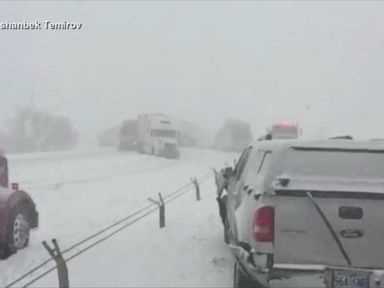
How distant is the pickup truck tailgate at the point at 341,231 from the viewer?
5.44m

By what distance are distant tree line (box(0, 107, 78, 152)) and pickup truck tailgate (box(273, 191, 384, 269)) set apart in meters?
102

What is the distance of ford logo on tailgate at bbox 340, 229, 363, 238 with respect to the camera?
5453 mm

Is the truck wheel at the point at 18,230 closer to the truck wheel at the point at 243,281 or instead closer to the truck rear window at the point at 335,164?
the truck wheel at the point at 243,281

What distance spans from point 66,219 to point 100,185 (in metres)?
10.0

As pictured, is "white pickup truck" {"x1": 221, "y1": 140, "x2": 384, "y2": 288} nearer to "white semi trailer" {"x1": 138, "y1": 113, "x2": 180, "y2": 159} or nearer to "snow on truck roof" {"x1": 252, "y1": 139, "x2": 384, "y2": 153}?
"snow on truck roof" {"x1": 252, "y1": 139, "x2": 384, "y2": 153}

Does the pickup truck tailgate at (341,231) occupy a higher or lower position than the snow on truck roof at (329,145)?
lower

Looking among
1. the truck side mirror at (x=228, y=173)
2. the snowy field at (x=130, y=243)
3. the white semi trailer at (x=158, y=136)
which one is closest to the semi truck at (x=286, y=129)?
the white semi trailer at (x=158, y=136)

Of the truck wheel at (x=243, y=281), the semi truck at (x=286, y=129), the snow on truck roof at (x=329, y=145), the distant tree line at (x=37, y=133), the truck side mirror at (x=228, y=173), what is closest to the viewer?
the snow on truck roof at (x=329, y=145)

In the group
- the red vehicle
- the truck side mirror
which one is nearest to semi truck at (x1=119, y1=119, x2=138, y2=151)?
the truck side mirror

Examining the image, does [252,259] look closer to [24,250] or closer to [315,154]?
[315,154]

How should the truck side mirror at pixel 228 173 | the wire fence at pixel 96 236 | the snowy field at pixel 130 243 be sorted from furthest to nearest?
the truck side mirror at pixel 228 173
the snowy field at pixel 130 243
the wire fence at pixel 96 236

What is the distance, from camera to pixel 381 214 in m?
5.45

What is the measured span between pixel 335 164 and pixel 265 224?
36.9 inches

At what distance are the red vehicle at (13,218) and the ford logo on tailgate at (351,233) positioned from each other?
17.1ft
